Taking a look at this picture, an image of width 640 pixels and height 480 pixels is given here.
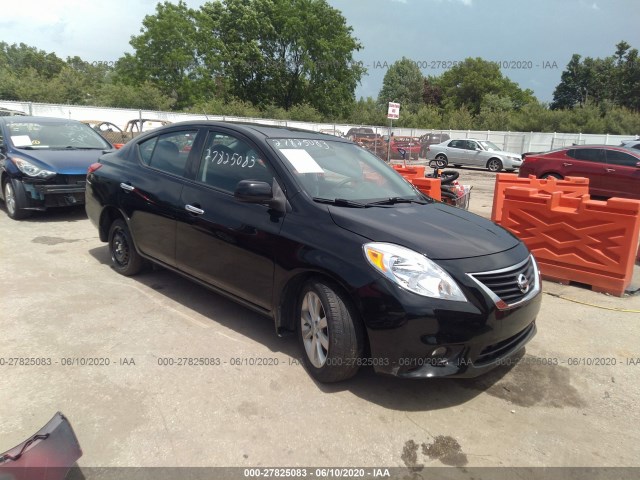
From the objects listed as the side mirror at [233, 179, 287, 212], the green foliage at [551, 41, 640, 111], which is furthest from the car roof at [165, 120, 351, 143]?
the green foliage at [551, 41, 640, 111]

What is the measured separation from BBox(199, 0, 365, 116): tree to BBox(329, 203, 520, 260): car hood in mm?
47354

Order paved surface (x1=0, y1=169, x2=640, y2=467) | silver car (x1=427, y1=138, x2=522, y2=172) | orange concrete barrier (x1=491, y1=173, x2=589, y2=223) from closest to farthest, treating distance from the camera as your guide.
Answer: paved surface (x1=0, y1=169, x2=640, y2=467)
orange concrete barrier (x1=491, y1=173, x2=589, y2=223)
silver car (x1=427, y1=138, x2=522, y2=172)

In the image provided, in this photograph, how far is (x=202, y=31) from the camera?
158ft

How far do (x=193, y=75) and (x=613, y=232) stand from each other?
1952 inches

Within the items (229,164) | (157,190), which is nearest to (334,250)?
(229,164)

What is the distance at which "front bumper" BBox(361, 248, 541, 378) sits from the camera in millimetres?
2742

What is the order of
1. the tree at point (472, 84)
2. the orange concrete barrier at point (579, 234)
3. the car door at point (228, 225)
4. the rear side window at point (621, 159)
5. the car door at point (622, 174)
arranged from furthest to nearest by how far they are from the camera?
the tree at point (472, 84), the rear side window at point (621, 159), the car door at point (622, 174), the orange concrete barrier at point (579, 234), the car door at point (228, 225)

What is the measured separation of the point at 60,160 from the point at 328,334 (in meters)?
6.33

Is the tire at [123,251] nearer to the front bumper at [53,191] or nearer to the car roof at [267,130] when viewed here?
the car roof at [267,130]

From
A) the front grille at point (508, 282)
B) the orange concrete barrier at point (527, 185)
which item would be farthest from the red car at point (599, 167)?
the front grille at point (508, 282)

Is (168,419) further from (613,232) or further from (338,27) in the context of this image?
(338,27)

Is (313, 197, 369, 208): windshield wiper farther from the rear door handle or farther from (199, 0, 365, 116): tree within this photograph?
(199, 0, 365, 116): tree

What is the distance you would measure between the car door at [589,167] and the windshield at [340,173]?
35.5ft

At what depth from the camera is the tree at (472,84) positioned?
218 ft
